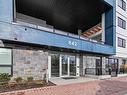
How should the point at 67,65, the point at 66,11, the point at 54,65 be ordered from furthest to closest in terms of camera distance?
the point at 66,11 < the point at 67,65 < the point at 54,65

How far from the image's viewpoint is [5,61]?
49.8 feet

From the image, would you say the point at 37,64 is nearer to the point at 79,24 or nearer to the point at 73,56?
the point at 73,56

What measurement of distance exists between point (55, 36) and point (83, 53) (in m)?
7.08

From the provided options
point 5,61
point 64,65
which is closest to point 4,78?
point 5,61

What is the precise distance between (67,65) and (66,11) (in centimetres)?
788

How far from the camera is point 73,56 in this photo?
23.6m

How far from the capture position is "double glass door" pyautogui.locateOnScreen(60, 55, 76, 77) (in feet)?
71.8

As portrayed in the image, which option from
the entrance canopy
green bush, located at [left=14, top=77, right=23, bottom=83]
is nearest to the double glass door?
the entrance canopy

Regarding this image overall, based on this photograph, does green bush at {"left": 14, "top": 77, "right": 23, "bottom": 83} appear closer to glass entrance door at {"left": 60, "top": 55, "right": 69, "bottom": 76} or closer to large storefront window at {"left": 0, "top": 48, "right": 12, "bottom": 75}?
large storefront window at {"left": 0, "top": 48, "right": 12, "bottom": 75}

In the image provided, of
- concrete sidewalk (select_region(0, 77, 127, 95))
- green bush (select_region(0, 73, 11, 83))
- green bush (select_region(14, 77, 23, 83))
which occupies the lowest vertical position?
concrete sidewalk (select_region(0, 77, 127, 95))

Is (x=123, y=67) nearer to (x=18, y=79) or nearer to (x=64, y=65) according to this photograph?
(x=64, y=65)

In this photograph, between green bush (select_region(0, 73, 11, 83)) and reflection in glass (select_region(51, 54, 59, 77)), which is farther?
reflection in glass (select_region(51, 54, 59, 77))

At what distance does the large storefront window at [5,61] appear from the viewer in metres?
15.0

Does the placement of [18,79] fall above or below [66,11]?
below
